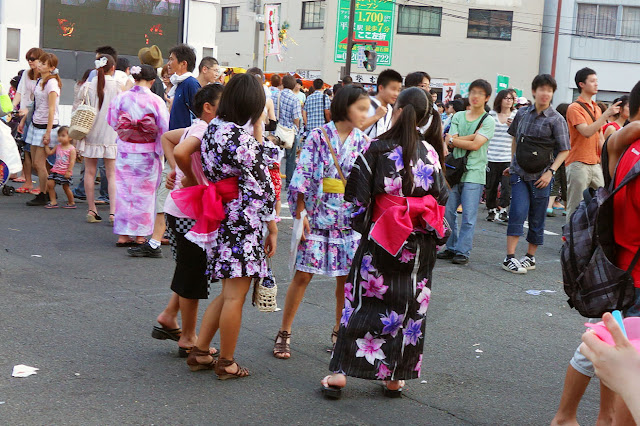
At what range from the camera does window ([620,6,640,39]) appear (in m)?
39.6

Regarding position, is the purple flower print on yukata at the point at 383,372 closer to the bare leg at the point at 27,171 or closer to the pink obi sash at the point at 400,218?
the pink obi sash at the point at 400,218

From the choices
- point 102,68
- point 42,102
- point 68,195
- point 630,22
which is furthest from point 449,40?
point 102,68

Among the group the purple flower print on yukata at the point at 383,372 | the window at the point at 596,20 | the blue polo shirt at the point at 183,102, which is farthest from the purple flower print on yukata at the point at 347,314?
the window at the point at 596,20

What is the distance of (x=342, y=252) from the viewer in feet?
17.0

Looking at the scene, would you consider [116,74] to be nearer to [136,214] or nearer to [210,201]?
[136,214]

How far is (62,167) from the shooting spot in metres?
10.3

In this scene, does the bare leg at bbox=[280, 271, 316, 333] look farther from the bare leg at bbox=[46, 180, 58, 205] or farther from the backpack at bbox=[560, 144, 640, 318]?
the bare leg at bbox=[46, 180, 58, 205]

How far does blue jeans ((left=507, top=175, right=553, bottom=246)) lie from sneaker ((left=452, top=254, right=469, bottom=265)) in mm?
564

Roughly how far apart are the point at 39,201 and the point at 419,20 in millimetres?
32536

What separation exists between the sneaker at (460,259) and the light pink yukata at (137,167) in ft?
10.6

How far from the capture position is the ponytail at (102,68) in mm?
9422

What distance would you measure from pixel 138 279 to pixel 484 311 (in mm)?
2950

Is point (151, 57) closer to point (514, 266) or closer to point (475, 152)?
point (475, 152)

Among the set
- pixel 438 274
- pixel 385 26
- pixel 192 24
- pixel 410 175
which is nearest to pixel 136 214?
pixel 438 274
